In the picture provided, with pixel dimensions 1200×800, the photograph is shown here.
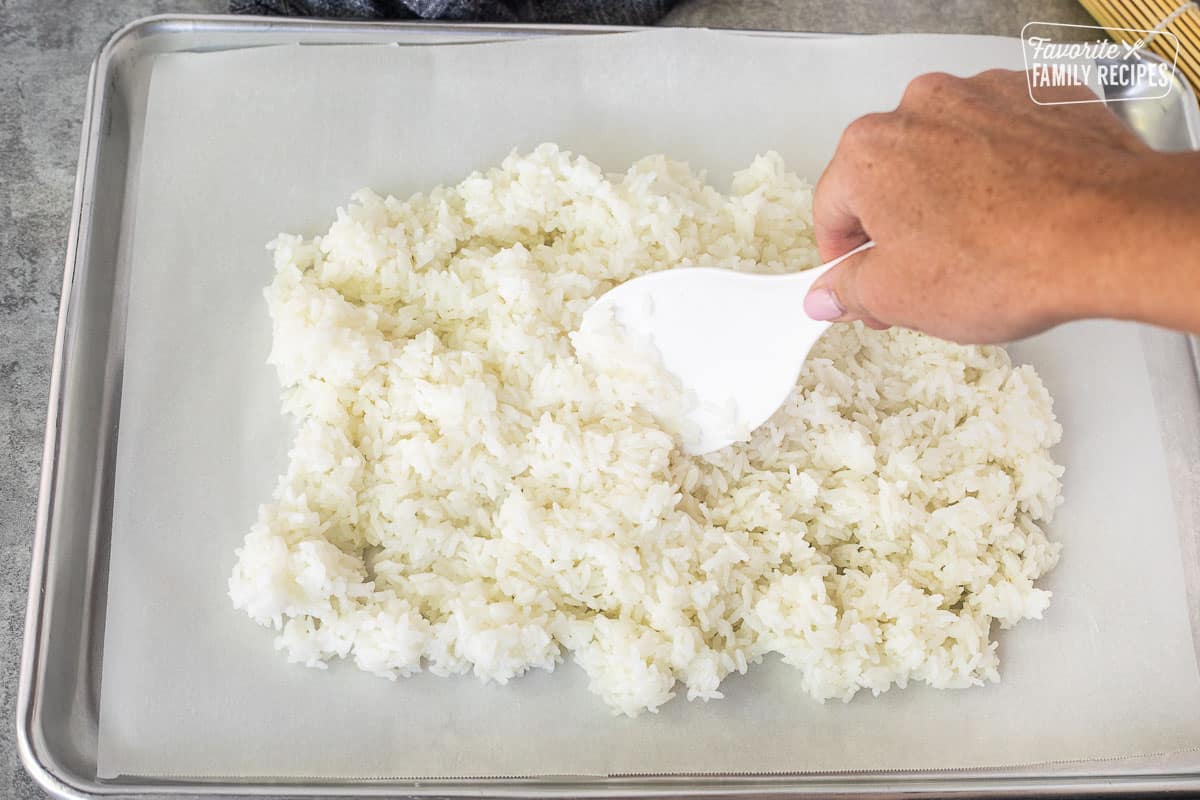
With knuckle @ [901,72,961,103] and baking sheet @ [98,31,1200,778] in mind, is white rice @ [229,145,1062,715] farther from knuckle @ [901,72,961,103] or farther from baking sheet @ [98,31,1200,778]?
knuckle @ [901,72,961,103]

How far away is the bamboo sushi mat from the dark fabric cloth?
3.64ft

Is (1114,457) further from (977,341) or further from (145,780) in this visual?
(145,780)

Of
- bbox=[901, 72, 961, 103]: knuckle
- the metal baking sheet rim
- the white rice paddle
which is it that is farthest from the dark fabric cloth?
bbox=[901, 72, 961, 103]: knuckle

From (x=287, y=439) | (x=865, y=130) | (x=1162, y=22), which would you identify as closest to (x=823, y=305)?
(x=865, y=130)

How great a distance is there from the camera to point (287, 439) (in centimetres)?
190

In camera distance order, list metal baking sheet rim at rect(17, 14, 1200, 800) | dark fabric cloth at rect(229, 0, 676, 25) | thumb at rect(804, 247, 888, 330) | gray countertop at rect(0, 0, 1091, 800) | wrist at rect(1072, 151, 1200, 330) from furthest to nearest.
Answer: dark fabric cloth at rect(229, 0, 676, 25) → gray countertop at rect(0, 0, 1091, 800) → metal baking sheet rim at rect(17, 14, 1200, 800) → thumb at rect(804, 247, 888, 330) → wrist at rect(1072, 151, 1200, 330)

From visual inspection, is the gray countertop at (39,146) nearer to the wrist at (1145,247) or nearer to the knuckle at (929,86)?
A: the knuckle at (929,86)

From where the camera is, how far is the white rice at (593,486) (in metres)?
1.72

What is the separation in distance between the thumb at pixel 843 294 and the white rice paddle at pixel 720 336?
160 mm

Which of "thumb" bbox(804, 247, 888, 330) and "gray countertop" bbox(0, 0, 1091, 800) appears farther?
"gray countertop" bbox(0, 0, 1091, 800)

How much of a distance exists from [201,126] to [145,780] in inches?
51.5

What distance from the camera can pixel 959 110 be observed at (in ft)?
4.67

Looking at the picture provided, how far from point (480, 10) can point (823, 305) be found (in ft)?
3.99

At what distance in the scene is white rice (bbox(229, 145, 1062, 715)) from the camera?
1721 millimetres
